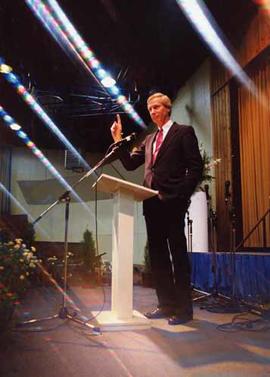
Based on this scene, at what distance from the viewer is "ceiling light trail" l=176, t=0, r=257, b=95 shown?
4.83m

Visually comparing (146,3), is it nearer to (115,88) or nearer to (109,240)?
(115,88)

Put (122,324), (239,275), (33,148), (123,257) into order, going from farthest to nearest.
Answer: (33,148) → (239,275) → (123,257) → (122,324)

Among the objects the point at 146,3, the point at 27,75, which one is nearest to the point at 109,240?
the point at 27,75

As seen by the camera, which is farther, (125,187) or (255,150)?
(255,150)

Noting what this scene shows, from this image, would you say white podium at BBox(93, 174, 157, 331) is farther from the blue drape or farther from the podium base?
the blue drape

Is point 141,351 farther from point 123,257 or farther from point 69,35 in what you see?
point 69,35

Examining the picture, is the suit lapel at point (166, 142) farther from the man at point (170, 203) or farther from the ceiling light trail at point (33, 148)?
the ceiling light trail at point (33, 148)

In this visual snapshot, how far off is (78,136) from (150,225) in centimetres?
751

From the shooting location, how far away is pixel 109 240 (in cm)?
892

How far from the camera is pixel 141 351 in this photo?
5.58ft

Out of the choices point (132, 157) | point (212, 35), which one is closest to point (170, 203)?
point (132, 157)

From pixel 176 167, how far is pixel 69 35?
11.6 ft

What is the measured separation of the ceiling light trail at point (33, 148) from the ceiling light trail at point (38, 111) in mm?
611

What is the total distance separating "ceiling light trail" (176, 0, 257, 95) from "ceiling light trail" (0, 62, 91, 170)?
2.92 m
